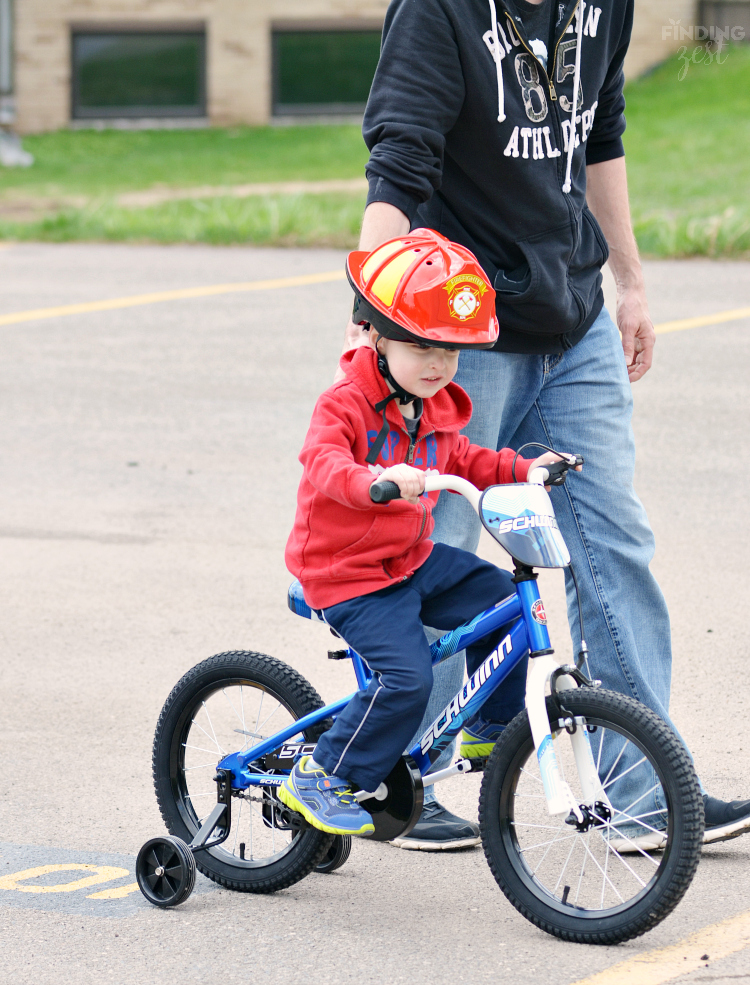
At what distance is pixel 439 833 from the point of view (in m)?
3.87

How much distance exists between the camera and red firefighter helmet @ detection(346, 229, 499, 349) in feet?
10.6

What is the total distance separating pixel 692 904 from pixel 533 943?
16.6 inches

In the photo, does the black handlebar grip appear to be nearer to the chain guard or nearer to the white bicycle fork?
the white bicycle fork

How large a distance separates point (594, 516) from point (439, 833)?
0.89 metres

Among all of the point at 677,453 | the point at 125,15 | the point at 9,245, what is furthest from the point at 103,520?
the point at 125,15

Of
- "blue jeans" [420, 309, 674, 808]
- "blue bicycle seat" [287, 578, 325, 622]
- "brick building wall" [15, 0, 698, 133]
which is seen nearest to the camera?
"blue bicycle seat" [287, 578, 325, 622]

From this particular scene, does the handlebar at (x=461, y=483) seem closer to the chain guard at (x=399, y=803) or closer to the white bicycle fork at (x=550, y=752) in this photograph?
the white bicycle fork at (x=550, y=752)

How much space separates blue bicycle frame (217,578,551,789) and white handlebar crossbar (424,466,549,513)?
0.70 ft

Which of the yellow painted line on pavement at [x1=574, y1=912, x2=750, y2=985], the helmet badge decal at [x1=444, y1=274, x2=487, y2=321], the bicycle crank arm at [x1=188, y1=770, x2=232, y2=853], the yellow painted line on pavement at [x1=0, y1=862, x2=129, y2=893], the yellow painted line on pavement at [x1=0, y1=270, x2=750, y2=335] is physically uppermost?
the yellow painted line on pavement at [x1=0, y1=270, x2=750, y2=335]

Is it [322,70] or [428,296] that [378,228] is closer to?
[428,296]

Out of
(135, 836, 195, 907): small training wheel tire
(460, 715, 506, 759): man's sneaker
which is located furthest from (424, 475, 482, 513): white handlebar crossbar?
(135, 836, 195, 907): small training wheel tire

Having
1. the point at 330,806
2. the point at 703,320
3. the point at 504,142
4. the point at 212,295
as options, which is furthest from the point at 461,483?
the point at 212,295

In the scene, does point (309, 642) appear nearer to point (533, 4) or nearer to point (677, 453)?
point (533, 4)

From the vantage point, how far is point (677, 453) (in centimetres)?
813
